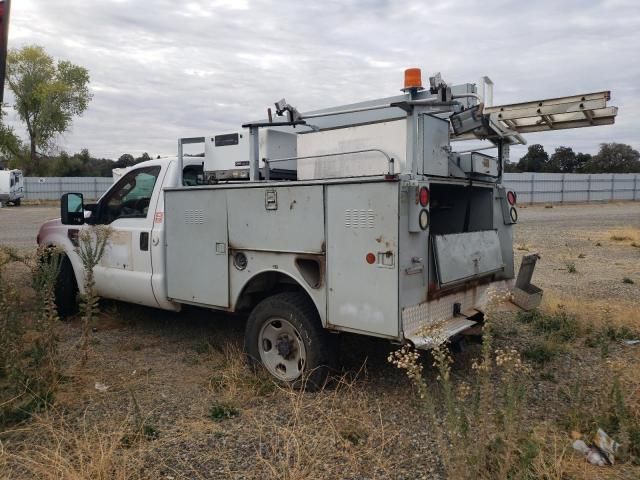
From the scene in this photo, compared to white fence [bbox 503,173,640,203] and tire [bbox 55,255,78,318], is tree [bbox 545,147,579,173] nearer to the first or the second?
white fence [bbox 503,173,640,203]

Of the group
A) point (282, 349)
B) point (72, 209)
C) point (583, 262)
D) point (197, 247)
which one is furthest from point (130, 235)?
point (583, 262)

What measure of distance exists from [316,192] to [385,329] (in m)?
1.19

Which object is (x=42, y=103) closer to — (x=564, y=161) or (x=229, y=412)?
(x=229, y=412)

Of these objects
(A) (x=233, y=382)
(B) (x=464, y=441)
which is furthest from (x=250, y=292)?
(B) (x=464, y=441)

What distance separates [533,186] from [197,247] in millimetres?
40546

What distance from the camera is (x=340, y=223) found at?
4.20m

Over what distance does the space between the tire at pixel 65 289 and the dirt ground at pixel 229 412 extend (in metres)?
0.31

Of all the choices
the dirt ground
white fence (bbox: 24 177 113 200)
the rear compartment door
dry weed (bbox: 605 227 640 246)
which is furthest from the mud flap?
white fence (bbox: 24 177 113 200)

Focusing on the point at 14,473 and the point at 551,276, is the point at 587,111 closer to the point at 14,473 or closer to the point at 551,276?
the point at 14,473

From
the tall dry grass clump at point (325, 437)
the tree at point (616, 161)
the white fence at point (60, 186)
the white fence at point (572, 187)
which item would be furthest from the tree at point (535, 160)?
the tall dry grass clump at point (325, 437)

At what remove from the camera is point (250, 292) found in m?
5.04

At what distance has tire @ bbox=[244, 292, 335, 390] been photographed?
445 cm

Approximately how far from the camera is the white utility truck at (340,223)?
405 centimetres

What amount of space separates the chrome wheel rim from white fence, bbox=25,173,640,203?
38.2 meters
